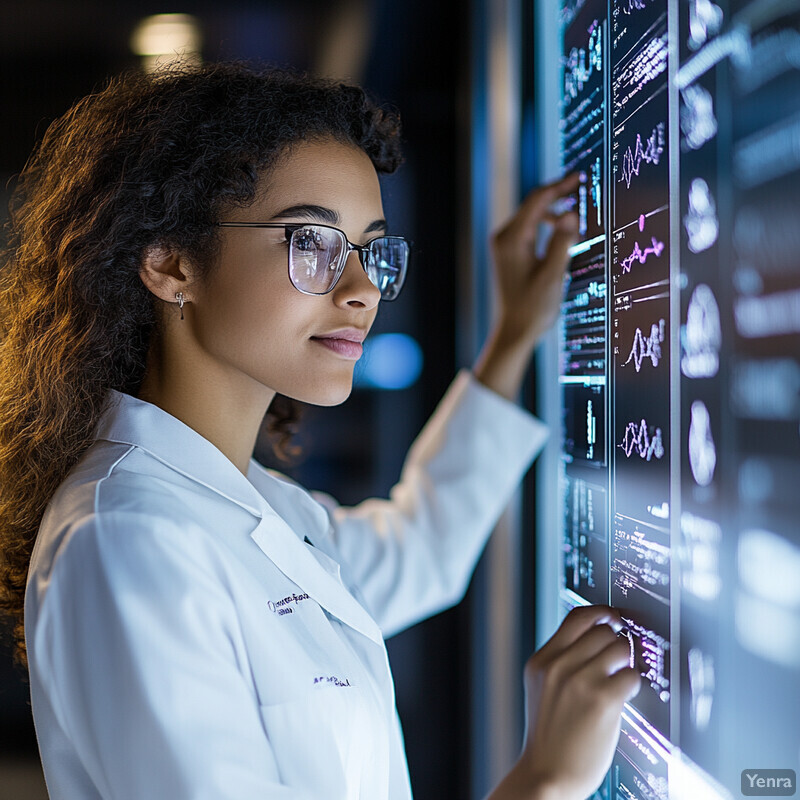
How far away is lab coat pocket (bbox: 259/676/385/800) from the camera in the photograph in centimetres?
69

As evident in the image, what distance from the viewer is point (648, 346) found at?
0.69 metres

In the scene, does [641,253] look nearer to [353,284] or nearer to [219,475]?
[353,284]

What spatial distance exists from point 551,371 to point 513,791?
55cm

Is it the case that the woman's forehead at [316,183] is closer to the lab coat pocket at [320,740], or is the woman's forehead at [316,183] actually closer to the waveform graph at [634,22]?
the waveform graph at [634,22]

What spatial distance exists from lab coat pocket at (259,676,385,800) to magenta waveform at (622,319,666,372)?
0.40m

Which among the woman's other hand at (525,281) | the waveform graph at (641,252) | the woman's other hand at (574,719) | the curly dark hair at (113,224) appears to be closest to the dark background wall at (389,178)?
the woman's other hand at (525,281)

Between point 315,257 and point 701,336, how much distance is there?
39 centimetres

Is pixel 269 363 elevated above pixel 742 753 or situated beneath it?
elevated above

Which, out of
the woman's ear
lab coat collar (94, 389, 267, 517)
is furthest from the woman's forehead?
lab coat collar (94, 389, 267, 517)

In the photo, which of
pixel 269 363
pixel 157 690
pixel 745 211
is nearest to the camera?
pixel 745 211

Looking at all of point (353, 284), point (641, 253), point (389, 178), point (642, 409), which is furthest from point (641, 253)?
point (389, 178)

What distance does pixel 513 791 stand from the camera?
693mm

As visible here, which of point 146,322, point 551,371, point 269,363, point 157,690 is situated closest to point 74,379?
point 146,322

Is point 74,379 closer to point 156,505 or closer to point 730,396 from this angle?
point 156,505
